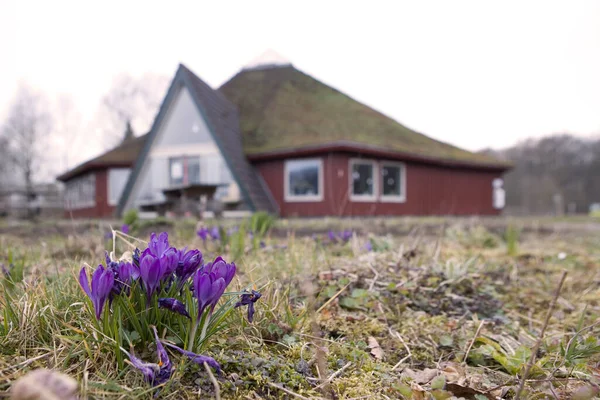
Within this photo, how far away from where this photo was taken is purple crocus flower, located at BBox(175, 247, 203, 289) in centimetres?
116

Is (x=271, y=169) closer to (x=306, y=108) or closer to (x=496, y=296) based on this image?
(x=306, y=108)

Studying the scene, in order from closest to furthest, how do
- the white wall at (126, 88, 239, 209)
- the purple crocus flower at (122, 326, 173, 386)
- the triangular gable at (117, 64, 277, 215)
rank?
the purple crocus flower at (122, 326, 173, 386) < the triangular gable at (117, 64, 277, 215) < the white wall at (126, 88, 239, 209)

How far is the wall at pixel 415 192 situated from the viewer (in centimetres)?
1409

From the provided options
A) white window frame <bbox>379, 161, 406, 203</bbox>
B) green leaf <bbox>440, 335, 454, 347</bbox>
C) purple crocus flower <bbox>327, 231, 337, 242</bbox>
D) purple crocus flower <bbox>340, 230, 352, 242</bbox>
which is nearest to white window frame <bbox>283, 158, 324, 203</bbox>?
white window frame <bbox>379, 161, 406, 203</bbox>

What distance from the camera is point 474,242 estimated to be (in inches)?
220

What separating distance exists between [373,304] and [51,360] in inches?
58.2

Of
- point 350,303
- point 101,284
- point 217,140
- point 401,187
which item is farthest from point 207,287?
point 401,187

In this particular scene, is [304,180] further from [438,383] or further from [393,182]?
[438,383]

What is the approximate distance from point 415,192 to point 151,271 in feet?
52.1

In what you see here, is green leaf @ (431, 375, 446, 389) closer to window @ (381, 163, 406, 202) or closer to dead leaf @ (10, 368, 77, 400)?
dead leaf @ (10, 368, 77, 400)

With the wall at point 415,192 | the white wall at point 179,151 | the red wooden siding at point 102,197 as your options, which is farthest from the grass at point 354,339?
the red wooden siding at point 102,197

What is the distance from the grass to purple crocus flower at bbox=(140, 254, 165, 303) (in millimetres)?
209

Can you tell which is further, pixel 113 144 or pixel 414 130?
pixel 113 144

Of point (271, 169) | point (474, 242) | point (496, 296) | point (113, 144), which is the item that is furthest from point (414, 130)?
point (113, 144)
